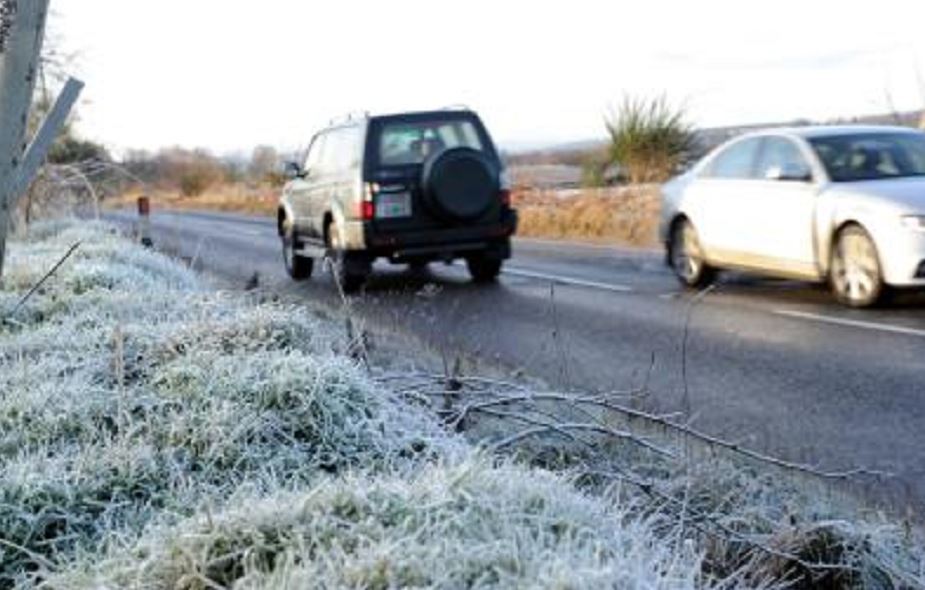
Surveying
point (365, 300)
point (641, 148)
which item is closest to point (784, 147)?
point (365, 300)

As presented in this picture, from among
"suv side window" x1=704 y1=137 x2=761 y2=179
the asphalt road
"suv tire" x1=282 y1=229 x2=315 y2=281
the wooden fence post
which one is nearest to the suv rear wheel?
the asphalt road

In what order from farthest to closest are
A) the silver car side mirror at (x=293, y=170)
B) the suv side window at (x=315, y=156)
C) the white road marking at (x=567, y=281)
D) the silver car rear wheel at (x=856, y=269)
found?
the silver car side mirror at (x=293, y=170) < the suv side window at (x=315, y=156) < the white road marking at (x=567, y=281) < the silver car rear wheel at (x=856, y=269)

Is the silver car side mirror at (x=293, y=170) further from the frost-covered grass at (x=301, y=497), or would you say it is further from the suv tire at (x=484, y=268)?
the frost-covered grass at (x=301, y=497)

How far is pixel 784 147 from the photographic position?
1215cm

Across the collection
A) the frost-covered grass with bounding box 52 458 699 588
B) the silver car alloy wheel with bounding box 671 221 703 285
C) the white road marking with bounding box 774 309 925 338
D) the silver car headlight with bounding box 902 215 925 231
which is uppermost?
the silver car headlight with bounding box 902 215 925 231

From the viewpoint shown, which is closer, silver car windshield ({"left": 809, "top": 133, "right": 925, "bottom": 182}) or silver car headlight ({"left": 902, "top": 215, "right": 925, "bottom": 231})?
silver car headlight ({"left": 902, "top": 215, "right": 925, "bottom": 231})

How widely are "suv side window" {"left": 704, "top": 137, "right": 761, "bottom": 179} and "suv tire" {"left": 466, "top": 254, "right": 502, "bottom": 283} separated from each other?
10.1 ft

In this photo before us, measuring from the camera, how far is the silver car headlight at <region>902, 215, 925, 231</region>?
33.7 ft

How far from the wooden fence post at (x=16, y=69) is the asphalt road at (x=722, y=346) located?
2.77 m

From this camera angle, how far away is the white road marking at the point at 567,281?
44.9 feet

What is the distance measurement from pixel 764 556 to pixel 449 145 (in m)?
11.4

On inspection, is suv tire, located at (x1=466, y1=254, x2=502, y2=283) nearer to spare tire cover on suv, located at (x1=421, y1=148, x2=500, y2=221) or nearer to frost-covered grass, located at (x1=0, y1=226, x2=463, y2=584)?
spare tire cover on suv, located at (x1=421, y1=148, x2=500, y2=221)

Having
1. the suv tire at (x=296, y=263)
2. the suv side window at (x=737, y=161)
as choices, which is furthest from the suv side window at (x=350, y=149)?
the suv side window at (x=737, y=161)

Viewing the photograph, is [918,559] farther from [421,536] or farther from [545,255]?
[545,255]
